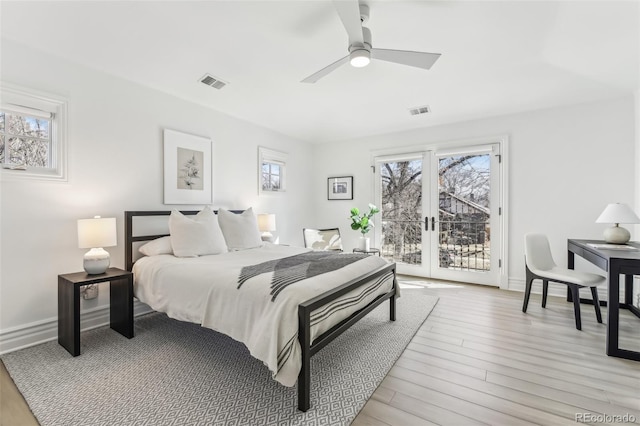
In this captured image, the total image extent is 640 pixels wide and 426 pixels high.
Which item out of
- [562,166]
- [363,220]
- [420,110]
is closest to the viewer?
[562,166]

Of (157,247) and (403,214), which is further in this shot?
(403,214)

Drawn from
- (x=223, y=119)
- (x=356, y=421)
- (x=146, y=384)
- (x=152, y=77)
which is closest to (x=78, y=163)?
(x=152, y=77)

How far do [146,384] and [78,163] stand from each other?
2.19 meters

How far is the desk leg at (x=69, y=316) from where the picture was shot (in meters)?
2.33

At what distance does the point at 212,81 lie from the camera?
3363mm

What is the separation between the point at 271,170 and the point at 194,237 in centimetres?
236

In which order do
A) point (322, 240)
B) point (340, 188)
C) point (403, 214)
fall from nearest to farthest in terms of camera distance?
1. point (322, 240)
2. point (403, 214)
3. point (340, 188)

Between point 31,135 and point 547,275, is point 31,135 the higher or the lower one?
the higher one

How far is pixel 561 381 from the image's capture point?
1974 mm

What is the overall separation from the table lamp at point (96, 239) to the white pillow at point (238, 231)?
1.19m

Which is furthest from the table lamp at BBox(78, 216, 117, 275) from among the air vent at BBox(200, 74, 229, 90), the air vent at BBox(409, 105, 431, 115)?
the air vent at BBox(409, 105, 431, 115)

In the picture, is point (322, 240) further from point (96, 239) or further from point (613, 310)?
point (613, 310)

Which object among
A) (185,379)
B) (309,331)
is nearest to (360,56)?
(309,331)

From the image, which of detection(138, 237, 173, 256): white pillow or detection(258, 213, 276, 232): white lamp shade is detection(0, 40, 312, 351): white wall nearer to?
detection(138, 237, 173, 256): white pillow
